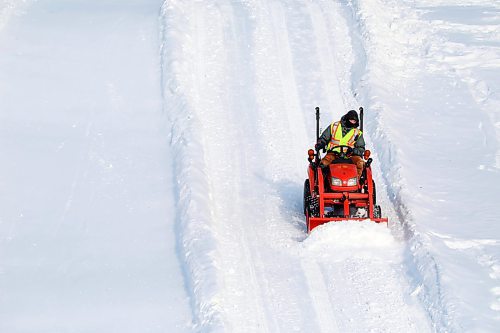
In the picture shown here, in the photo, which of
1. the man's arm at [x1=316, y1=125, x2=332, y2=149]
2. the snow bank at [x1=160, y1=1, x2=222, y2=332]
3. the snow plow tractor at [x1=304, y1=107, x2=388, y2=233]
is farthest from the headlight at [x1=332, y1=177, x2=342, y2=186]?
the snow bank at [x1=160, y1=1, x2=222, y2=332]

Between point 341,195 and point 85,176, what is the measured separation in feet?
16.5

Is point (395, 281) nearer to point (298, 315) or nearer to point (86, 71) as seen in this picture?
point (298, 315)

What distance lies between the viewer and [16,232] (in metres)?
15.5

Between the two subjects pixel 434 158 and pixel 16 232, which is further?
pixel 434 158

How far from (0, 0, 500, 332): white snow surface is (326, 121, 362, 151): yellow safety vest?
1367mm

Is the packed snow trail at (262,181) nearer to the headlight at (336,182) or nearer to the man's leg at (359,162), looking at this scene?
the headlight at (336,182)

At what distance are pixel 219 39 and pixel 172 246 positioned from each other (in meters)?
9.33

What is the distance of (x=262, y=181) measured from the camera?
16.8m

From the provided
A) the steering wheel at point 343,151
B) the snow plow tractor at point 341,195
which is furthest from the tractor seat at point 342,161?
the steering wheel at point 343,151

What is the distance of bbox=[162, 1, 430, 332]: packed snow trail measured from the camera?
1269cm

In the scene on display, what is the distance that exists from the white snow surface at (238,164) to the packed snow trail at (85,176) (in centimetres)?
4

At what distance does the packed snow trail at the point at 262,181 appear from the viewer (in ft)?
41.6

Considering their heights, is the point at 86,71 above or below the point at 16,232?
above

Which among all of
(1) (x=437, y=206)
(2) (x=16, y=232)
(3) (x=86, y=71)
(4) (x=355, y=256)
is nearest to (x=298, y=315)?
(4) (x=355, y=256)
